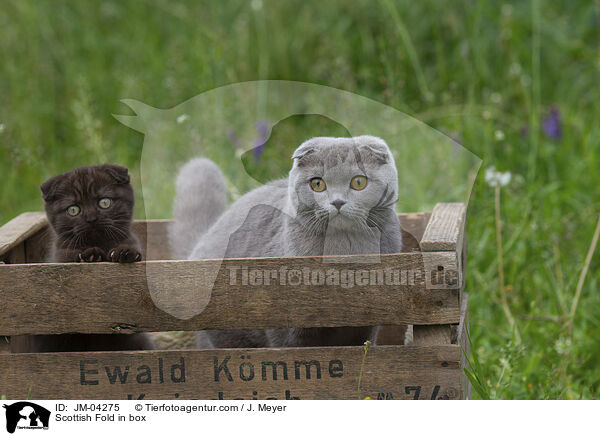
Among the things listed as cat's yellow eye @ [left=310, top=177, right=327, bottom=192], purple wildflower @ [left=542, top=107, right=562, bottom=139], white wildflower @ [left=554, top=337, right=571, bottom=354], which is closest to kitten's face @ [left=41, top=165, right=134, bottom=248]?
cat's yellow eye @ [left=310, top=177, right=327, bottom=192]

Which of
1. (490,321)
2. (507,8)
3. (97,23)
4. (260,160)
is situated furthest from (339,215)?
(97,23)

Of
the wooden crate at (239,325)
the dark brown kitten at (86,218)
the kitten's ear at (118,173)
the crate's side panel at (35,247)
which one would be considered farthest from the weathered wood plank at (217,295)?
the crate's side panel at (35,247)

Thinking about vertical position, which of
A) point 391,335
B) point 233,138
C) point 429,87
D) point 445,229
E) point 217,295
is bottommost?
point 391,335

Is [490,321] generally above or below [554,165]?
below

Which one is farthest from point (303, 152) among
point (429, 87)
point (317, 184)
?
point (429, 87)

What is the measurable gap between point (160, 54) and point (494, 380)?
260 centimetres

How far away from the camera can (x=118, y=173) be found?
5.10ft

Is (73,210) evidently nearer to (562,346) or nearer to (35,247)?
(35,247)

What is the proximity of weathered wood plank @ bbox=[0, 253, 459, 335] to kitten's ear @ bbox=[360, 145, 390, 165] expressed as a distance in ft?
0.63

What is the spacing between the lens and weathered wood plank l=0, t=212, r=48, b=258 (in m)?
1.61

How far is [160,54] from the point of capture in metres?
3.69
